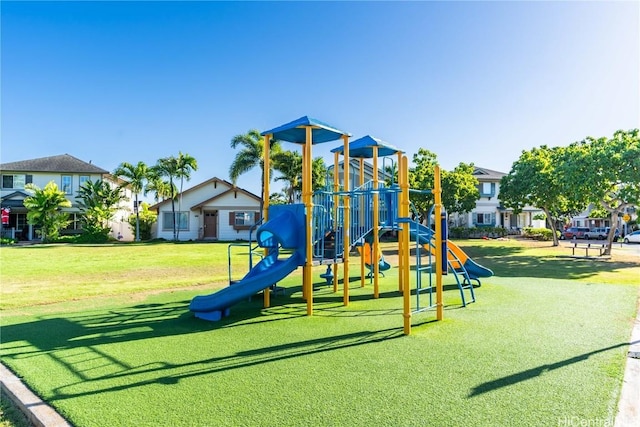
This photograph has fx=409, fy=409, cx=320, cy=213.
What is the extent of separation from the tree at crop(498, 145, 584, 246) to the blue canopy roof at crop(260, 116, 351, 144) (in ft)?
74.0

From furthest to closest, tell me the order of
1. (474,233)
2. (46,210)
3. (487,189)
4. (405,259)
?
(487,189) < (474,233) < (46,210) < (405,259)

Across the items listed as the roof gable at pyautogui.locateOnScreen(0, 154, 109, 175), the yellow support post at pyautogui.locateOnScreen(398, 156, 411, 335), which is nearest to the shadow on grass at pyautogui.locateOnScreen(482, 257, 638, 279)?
the yellow support post at pyautogui.locateOnScreen(398, 156, 411, 335)

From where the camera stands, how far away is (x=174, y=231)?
117 feet

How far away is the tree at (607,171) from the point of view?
62.4 ft

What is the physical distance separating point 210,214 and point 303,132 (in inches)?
1175

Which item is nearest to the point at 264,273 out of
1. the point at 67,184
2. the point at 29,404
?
the point at 29,404

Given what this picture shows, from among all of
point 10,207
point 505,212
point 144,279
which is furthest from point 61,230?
point 505,212

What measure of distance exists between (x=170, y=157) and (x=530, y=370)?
116 feet

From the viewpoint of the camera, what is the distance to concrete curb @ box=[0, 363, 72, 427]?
12.6 ft

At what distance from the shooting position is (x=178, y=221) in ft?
121

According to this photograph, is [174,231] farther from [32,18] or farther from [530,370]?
[530,370]

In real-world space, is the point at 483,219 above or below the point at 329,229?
above

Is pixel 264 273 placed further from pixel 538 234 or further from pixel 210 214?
pixel 538 234

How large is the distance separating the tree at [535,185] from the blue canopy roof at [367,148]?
2012 cm
